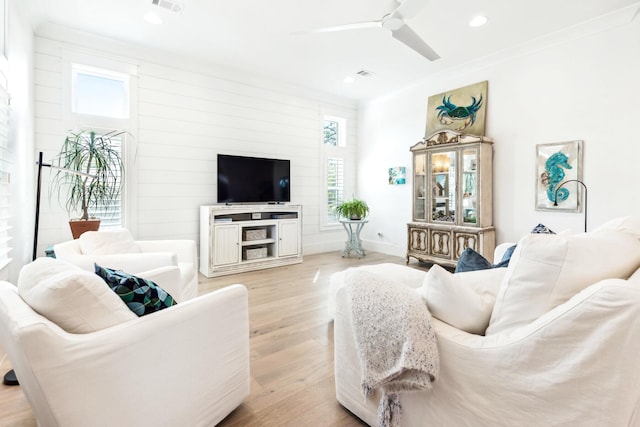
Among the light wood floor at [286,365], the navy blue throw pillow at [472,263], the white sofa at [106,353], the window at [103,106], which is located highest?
the window at [103,106]

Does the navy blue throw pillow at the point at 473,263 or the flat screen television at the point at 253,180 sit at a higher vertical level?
the flat screen television at the point at 253,180

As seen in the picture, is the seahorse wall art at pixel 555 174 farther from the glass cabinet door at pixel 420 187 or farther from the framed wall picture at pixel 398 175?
the framed wall picture at pixel 398 175

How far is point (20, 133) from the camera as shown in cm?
288

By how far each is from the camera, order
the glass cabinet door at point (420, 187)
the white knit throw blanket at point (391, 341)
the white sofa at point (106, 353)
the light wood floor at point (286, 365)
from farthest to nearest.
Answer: the glass cabinet door at point (420, 187) < the light wood floor at point (286, 365) < the white knit throw blanket at point (391, 341) < the white sofa at point (106, 353)

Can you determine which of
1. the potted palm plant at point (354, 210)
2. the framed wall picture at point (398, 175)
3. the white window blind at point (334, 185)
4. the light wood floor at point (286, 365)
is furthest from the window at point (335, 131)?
the light wood floor at point (286, 365)

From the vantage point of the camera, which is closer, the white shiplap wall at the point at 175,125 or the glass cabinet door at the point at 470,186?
the white shiplap wall at the point at 175,125

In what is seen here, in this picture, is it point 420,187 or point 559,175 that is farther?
point 420,187

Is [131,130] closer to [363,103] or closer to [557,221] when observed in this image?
[363,103]

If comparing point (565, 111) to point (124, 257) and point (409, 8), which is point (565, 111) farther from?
point (124, 257)

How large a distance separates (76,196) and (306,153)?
11.2 ft

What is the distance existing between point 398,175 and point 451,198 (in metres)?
1.29

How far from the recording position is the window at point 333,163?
5.98 metres

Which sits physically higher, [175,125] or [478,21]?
[478,21]

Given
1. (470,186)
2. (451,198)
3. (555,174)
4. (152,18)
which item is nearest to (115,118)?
(152,18)
